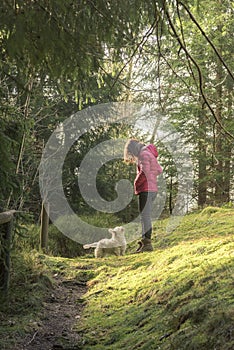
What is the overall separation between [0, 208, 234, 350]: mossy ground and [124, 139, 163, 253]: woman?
4.70ft

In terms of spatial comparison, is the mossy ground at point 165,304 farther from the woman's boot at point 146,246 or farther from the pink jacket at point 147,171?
the pink jacket at point 147,171

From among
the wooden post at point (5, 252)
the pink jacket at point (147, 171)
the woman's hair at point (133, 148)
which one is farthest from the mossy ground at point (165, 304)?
the woman's hair at point (133, 148)

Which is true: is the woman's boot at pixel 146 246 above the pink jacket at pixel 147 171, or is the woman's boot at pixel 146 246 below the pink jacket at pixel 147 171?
below

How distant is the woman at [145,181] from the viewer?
7375 mm

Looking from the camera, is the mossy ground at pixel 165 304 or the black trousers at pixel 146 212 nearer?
the mossy ground at pixel 165 304

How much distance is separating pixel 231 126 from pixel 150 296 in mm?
9149

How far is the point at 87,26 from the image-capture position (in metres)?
2.99

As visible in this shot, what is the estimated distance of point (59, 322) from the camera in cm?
409

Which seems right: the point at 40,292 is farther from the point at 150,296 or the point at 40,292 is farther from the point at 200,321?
the point at 200,321

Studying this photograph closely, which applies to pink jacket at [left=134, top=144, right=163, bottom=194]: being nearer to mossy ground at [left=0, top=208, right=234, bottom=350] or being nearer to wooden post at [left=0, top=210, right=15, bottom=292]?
mossy ground at [left=0, top=208, right=234, bottom=350]

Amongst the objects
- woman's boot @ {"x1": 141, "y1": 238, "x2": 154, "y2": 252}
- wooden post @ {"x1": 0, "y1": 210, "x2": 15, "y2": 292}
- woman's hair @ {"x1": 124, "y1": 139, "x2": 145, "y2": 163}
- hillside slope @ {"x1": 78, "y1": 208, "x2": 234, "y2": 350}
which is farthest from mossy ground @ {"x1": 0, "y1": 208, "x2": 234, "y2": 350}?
woman's hair @ {"x1": 124, "y1": 139, "x2": 145, "y2": 163}

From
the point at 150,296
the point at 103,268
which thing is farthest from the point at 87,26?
the point at 103,268

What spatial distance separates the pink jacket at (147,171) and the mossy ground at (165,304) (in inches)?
70.1

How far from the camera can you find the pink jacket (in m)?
7.41
